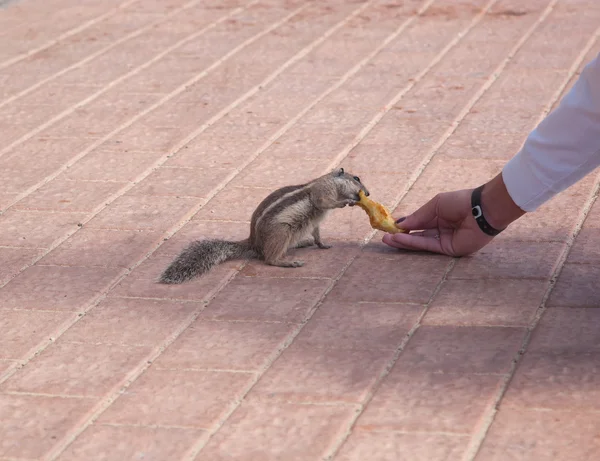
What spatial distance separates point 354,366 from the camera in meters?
4.33

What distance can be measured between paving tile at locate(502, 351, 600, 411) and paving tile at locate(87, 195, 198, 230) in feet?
7.96

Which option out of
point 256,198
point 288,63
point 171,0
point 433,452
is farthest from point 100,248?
point 171,0

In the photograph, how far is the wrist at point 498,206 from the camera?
4.98 metres

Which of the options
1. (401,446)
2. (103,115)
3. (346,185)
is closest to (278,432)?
(401,446)

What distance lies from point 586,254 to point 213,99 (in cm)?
360

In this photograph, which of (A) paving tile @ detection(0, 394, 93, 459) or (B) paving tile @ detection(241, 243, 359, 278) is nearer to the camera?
(A) paving tile @ detection(0, 394, 93, 459)

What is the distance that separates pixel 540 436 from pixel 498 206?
154 centimetres

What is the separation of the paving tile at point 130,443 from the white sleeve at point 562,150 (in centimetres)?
193

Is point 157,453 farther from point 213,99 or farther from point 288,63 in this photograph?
point 288,63

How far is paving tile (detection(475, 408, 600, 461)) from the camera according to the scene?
363 centimetres

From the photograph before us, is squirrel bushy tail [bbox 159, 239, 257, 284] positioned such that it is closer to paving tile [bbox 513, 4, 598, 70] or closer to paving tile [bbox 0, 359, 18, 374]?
paving tile [bbox 0, 359, 18, 374]

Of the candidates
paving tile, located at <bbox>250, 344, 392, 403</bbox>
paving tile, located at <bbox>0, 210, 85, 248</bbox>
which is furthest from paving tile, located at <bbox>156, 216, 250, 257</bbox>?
paving tile, located at <bbox>250, 344, 392, 403</bbox>

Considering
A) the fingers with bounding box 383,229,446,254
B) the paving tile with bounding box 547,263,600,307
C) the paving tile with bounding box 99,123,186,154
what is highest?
the paving tile with bounding box 99,123,186,154

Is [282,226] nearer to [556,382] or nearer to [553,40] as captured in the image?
[556,382]
